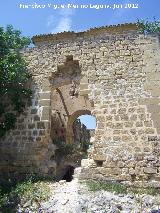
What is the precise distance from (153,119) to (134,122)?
0.47 metres

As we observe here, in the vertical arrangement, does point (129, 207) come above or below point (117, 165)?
below

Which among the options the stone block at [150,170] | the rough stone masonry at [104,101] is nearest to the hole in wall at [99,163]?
the rough stone masonry at [104,101]

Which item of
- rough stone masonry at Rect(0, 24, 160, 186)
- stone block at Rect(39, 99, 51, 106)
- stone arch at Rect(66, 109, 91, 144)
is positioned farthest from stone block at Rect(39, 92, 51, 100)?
stone arch at Rect(66, 109, 91, 144)

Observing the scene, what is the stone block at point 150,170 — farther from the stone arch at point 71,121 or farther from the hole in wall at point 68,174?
the stone arch at point 71,121

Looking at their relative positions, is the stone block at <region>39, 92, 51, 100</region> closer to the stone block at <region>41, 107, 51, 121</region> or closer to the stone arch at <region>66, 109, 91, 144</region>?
the stone block at <region>41, 107, 51, 121</region>

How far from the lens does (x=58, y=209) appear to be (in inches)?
271

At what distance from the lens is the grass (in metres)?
7.34

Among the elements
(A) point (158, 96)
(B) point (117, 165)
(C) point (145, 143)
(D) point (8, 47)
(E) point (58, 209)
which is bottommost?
(E) point (58, 209)

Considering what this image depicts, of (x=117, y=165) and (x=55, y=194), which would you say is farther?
(x=117, y=165)

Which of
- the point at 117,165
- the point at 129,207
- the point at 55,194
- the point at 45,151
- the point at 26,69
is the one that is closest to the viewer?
the point at 129,207

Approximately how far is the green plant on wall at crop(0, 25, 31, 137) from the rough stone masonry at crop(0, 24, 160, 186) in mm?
269

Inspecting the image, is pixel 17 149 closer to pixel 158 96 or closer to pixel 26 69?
pixel 26 69

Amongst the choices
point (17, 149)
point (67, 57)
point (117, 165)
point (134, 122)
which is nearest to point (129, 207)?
point (117, 165)

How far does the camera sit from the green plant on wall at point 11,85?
9.13m
